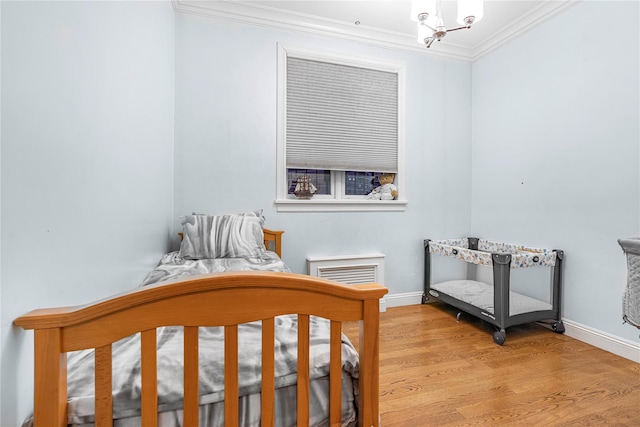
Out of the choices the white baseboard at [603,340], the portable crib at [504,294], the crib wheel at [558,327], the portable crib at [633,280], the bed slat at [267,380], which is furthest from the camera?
the crib wheel at [558,327]

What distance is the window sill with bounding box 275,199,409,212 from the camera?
260cm

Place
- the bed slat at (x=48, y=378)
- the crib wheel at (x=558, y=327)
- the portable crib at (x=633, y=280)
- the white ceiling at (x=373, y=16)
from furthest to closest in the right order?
1. the white ceiling at (x=373, y=16)
2. the crib wheel at (x=558, y=327)
3. the portable crib at (x=633, y=280)
4. the bed slat at (x=48, y=378)

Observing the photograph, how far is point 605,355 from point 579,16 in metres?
2.42

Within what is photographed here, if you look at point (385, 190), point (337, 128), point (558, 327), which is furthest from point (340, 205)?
point (558, 327)

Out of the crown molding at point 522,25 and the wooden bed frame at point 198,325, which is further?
the crown molding at point 522,25

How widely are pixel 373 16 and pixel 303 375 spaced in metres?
2.85

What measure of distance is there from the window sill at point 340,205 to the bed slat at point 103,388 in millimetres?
1985

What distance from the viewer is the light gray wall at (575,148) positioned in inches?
75.4

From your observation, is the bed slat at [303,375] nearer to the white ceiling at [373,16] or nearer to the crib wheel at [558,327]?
the crib wheel at [558,327]

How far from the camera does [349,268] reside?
2.71 meters

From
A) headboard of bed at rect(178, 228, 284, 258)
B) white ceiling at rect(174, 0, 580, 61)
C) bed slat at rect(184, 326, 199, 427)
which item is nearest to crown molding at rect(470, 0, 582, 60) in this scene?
white ceiling at rect(174, 0, 580, 61)

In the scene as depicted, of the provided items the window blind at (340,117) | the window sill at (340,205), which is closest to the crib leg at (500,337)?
the window sill at (340,205)

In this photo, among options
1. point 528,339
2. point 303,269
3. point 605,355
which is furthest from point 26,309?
point 605,355

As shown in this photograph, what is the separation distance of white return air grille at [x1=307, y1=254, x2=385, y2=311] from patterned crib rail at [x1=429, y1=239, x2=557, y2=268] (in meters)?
0.59
